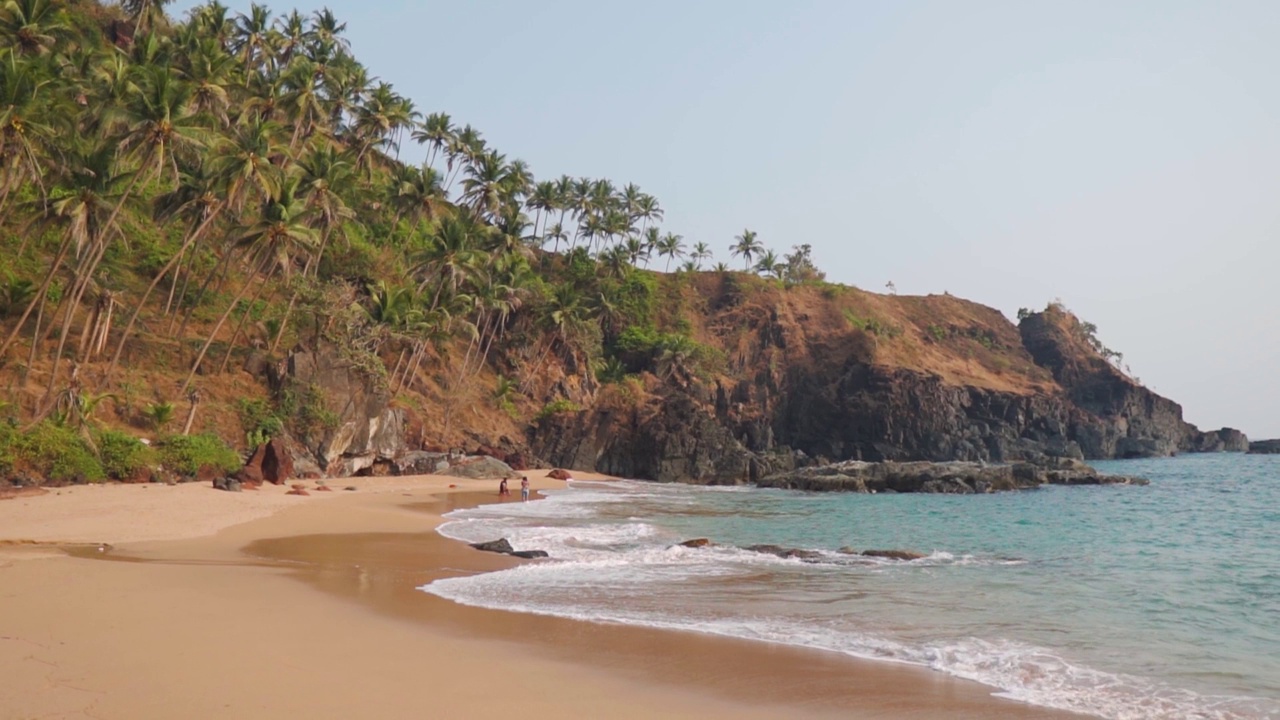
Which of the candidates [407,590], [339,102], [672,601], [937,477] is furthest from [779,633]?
[339,102]

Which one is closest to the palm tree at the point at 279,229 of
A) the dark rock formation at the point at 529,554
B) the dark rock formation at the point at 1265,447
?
the dark rock formation at the point at 529,554

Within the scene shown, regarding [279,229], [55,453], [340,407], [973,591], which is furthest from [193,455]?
[973,591]

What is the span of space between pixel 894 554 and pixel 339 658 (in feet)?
43.3

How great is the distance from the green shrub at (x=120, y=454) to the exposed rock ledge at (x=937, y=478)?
32.0m

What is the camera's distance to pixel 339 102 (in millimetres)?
52250

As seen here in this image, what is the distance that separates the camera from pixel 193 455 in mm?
27469

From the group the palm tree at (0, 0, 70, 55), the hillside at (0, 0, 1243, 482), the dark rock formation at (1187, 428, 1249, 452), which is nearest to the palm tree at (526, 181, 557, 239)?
the hillside at (0, 0, 1243, 482)

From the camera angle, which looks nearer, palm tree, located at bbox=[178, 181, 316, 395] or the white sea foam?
the white sea foam

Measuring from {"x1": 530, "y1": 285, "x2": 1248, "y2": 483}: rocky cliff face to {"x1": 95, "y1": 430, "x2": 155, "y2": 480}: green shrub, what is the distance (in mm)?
29436

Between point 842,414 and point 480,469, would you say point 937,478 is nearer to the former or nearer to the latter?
point 842,414

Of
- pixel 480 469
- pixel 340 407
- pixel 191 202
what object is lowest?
pixel 480 469

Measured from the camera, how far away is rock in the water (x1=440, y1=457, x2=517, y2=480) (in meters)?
41.2

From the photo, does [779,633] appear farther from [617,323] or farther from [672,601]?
[617,323]

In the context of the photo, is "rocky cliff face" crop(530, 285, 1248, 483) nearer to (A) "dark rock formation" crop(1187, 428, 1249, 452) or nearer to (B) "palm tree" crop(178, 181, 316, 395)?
(A) "dark rock formation" crop(1187, 428, 1249, 452)
